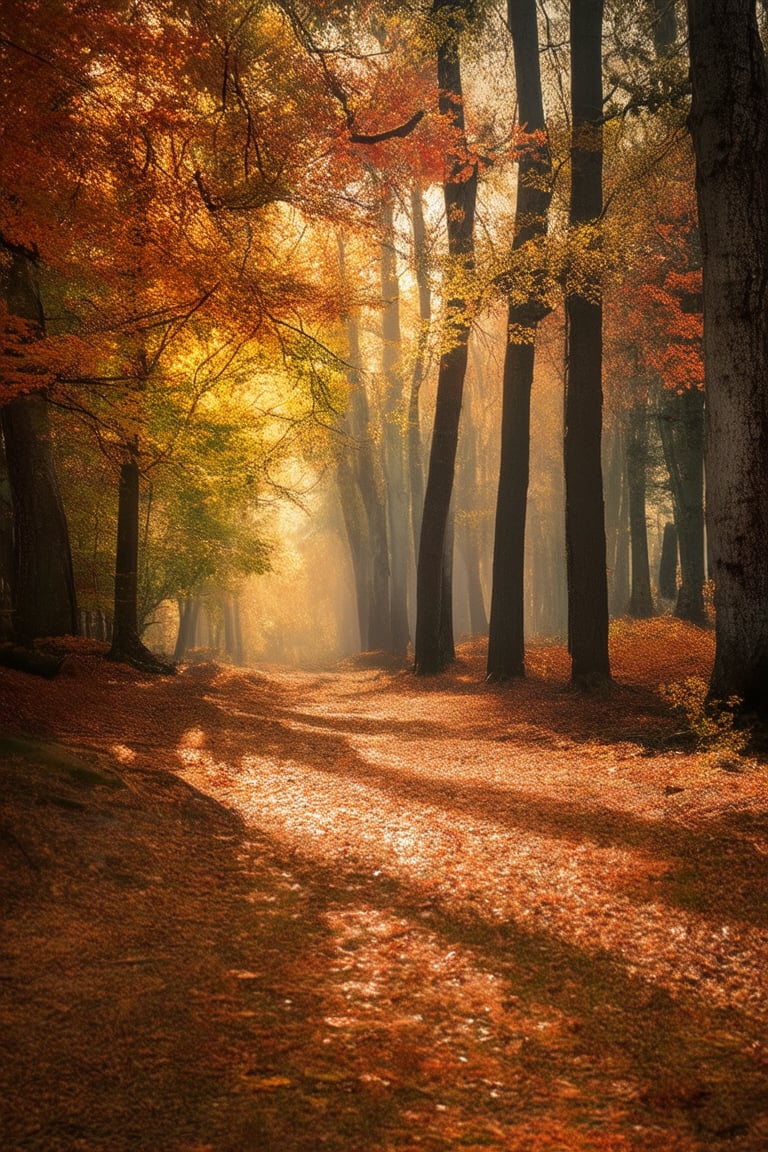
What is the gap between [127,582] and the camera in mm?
12242

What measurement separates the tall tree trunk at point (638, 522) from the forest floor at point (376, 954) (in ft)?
49.1

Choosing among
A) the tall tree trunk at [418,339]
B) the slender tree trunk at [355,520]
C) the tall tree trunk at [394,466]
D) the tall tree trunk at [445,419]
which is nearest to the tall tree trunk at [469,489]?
the tall tree trunk at [418,339]

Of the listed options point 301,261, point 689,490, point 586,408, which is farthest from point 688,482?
point 301,261

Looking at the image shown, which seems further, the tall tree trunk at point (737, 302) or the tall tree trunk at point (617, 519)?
the tall tree trunk at point (617, 519)

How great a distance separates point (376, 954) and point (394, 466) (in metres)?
29.3

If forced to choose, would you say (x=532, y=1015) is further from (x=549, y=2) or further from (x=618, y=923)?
(x=549, y=2)

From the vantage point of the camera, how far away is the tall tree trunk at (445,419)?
1277 centimetres

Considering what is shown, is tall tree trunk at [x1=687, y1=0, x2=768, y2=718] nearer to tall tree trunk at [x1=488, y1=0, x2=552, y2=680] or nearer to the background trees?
the background trees

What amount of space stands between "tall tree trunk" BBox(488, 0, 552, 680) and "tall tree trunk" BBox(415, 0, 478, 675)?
1065 mm

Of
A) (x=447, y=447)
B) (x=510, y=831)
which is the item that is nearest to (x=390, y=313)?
(x=447, y=447)

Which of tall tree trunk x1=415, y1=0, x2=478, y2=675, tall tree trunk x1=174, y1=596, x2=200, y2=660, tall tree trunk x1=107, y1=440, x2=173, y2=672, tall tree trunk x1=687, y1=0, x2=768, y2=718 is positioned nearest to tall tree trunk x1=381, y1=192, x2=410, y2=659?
tall tree trunk x1=415, y1=0, x2=478, y2=675

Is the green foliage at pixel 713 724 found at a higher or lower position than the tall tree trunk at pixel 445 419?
lower

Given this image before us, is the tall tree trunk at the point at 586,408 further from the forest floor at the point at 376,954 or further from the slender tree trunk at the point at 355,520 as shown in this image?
the slender tree trunk at the point at 355,520

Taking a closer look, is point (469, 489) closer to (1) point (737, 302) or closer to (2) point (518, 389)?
(2) point (518, 389)
